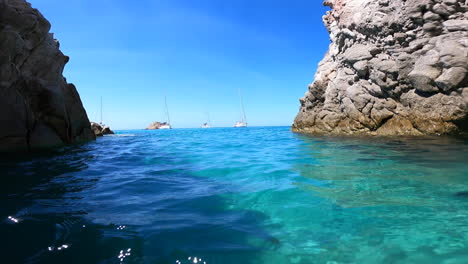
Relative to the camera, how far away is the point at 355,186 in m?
5.42

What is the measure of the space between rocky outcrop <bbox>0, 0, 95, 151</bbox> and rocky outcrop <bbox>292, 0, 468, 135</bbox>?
854 inches

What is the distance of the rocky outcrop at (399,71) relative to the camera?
14.5 metres

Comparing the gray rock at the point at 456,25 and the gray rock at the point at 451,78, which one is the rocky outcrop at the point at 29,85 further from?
the gray rock at the point at 456,25

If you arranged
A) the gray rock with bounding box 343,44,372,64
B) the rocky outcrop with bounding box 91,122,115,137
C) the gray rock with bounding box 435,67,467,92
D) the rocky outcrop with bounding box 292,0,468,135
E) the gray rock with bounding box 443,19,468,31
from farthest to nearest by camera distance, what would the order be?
the rocky outcrop with bounding box 91,122,115,137, the gray rock with bounding box 343,44,372,64, the gray rock with bounding box 443,19,468,31, the rocky outcrop with bounding box 292,0,468,135, the gray rock with bounding box 435,67,467,92

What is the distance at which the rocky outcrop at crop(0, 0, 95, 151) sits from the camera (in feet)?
35.3

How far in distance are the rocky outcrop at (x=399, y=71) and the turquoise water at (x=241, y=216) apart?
34.1ft

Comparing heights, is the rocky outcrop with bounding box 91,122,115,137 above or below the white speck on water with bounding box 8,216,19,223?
above

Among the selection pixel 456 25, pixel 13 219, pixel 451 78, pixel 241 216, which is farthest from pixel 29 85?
pixel 456 25

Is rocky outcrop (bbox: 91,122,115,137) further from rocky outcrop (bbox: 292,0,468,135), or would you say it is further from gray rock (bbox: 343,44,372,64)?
A: gray rock (bbox: 343,44,372,64)

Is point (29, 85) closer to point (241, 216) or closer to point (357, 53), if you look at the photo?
point (241, 216)

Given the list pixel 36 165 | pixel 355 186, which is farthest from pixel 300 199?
pixel 36 165

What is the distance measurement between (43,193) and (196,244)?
13.0 ft

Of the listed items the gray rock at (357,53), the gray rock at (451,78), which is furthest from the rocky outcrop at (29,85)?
the gray rock at (357,53)

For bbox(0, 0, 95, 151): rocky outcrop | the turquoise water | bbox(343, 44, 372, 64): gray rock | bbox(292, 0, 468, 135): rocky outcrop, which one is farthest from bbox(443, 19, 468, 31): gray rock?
bbox(0, 0, 95, 151): rocky outcrop
